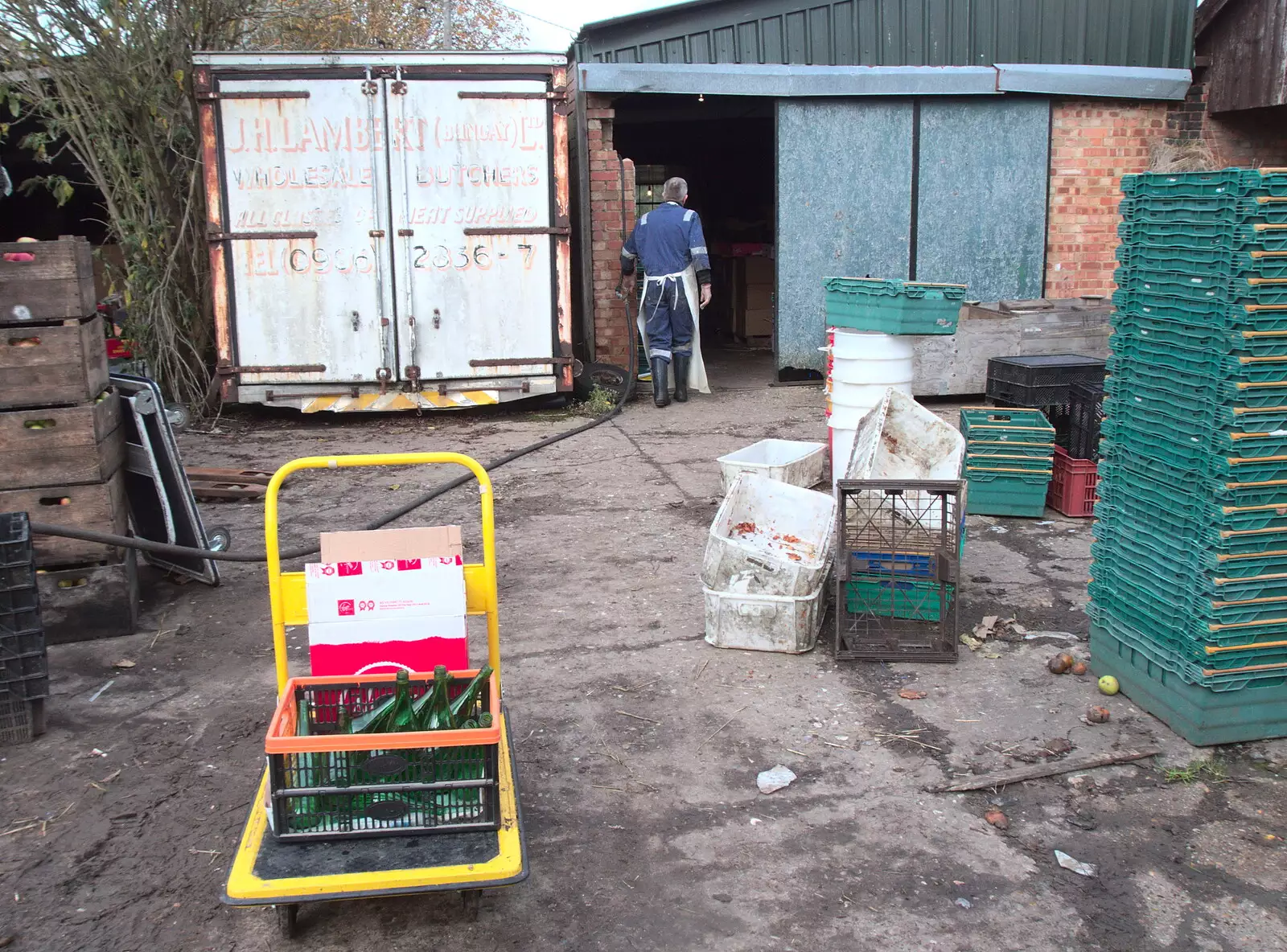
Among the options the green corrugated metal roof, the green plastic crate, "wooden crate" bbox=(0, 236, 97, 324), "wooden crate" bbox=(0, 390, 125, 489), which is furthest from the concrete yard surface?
the green corrugated metal roof

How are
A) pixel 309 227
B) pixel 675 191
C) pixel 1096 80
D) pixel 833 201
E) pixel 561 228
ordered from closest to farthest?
pixel 309 227 < pixel 561 228 < pixel 675 191 < pixel 1096 80 < pixel 833 201

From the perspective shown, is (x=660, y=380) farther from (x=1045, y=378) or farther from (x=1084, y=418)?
(x=1084, y=418)

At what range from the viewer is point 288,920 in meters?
3.04

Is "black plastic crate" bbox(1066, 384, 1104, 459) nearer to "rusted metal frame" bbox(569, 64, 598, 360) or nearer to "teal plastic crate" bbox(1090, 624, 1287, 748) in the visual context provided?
"teal plastic crate" bbox(1090, 624, 1287, 748)

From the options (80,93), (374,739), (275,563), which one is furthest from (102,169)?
(374,739)

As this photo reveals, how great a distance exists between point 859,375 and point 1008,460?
106 cm

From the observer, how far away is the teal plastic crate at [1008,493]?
6871mm

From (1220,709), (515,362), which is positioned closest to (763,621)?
(1220,709)

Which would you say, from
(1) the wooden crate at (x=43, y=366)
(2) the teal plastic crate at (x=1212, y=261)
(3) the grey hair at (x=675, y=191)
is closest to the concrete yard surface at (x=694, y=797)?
(1) the wooden crate at (x=43, y=366)

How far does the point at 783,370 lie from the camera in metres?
12.1

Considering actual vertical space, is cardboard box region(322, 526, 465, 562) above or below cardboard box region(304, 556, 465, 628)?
above

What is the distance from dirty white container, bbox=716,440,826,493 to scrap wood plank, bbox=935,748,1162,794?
3.04 m

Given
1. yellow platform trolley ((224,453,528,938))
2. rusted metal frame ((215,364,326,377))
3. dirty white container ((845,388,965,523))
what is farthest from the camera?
rusted metal frame ((215,364,326,377))

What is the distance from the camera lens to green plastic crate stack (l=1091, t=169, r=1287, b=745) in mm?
3805
